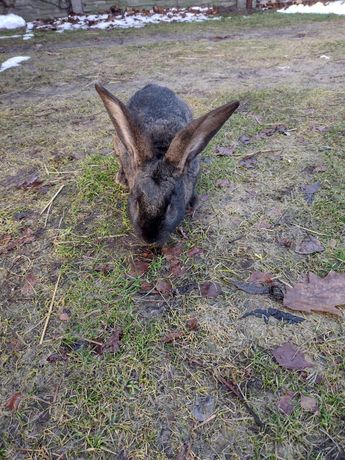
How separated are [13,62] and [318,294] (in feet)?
24.2

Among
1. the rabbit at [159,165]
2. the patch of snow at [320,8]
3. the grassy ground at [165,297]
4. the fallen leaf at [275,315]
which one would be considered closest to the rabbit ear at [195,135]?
the rabbit at [159,165]

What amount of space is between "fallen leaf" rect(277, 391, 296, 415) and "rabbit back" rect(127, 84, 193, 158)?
6.12 feet

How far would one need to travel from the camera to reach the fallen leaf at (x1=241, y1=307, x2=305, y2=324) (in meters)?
2.40

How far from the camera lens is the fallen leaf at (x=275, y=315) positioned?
2396mm

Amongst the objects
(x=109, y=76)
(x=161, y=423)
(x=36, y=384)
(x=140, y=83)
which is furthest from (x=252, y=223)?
(x=109, y=76)

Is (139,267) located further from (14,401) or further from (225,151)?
(225,151)

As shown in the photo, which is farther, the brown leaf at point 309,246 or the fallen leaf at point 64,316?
the brown leaf at point 309,246

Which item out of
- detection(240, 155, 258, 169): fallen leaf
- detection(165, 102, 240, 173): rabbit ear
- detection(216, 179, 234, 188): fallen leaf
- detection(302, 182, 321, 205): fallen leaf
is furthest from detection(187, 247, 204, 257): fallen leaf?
detection(240, 155, 258, 169): fallen leaf

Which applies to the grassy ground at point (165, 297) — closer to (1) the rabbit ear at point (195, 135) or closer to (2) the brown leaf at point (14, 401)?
(2) the brown leaf at point (14, 401)

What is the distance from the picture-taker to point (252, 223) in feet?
10.5

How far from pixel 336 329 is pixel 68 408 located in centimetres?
155

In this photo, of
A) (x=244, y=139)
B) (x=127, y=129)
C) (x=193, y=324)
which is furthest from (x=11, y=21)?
(x=193, y=324)

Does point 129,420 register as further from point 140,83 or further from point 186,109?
point 140,83

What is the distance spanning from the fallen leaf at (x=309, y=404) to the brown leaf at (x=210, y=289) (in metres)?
0.82
